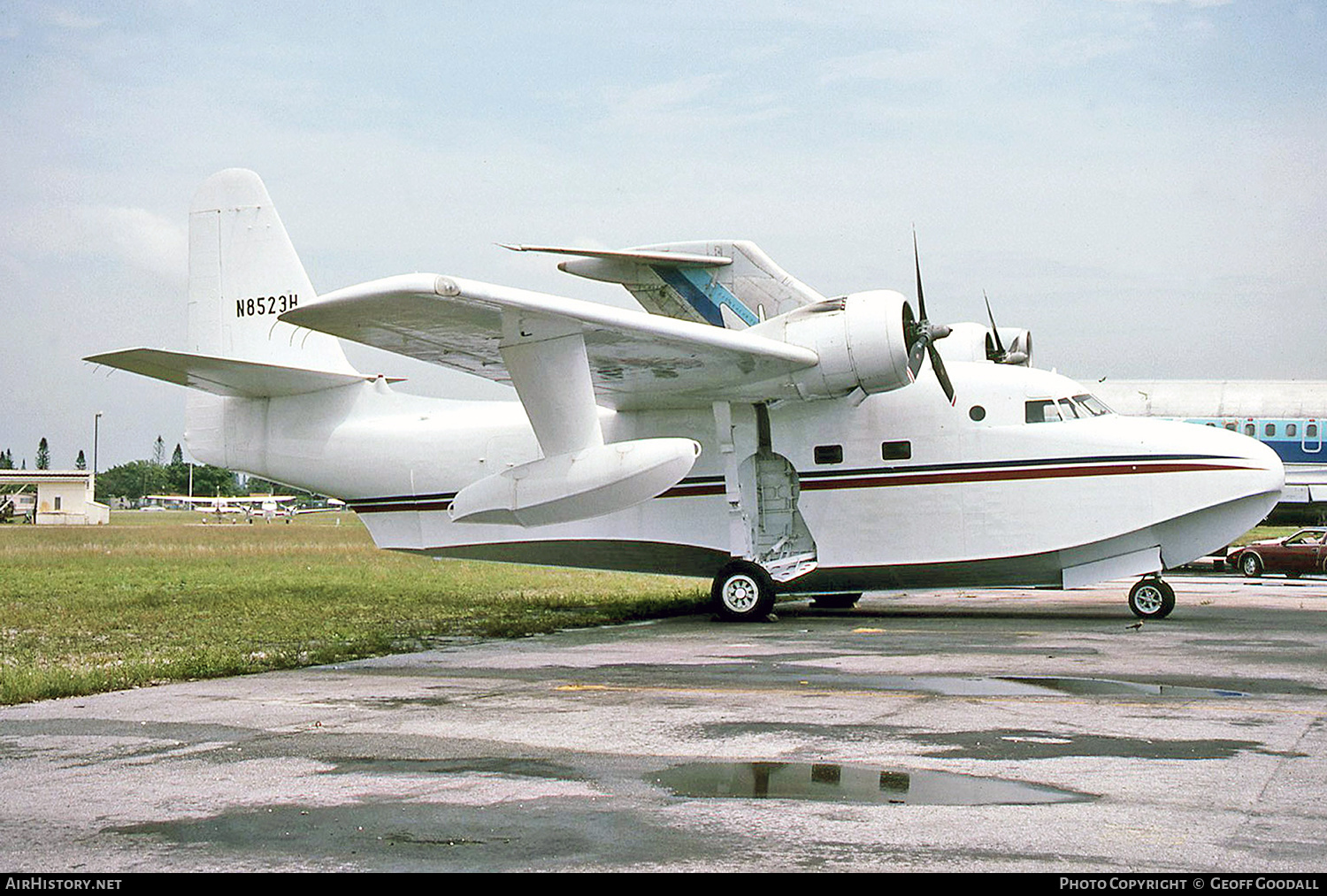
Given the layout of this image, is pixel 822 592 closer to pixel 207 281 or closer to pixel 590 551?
pixel 590 551

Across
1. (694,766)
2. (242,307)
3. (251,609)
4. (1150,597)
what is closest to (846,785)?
(694,766)

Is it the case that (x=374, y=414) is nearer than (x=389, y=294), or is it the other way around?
(x=389, y=294)

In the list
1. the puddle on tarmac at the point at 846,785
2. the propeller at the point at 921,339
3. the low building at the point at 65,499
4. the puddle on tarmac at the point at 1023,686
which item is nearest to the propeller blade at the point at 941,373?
the propeller at the point at 921,339

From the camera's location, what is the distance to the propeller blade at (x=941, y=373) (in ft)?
53.0

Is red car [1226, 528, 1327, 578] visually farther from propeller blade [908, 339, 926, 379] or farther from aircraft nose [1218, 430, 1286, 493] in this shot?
propeller blade [908, 339, 926, 379]

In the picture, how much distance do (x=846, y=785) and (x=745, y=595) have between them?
412 inches

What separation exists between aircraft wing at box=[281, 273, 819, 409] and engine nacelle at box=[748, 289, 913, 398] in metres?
0.23

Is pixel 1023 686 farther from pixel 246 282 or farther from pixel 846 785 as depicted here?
pixel 246 282

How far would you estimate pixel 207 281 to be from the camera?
757 inches

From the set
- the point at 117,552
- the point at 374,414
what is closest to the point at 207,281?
→ the point at 374,414

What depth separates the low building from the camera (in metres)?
76.4

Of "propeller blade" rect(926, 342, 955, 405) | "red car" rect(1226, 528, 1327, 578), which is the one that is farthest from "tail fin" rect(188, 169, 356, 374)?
"red car" rect(1226, 528, 1327, 578)

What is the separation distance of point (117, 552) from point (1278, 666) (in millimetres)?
32200

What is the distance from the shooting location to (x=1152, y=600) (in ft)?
52.3
